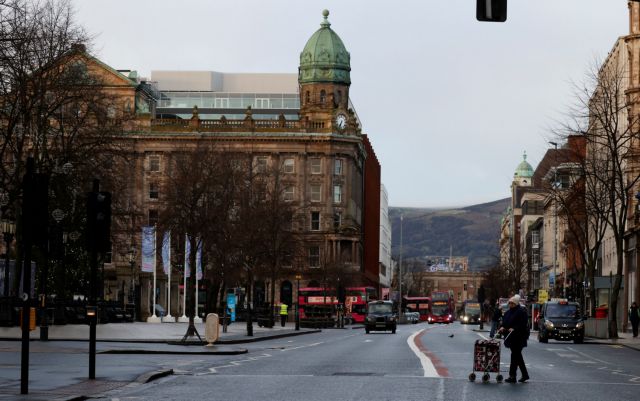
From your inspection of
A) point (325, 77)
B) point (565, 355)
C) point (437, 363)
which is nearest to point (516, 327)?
point (437, 363)

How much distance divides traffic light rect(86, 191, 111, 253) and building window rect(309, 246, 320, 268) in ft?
445

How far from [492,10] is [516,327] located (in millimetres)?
12093

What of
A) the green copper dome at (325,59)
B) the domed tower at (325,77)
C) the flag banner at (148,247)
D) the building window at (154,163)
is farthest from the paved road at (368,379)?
the green copper dome at (325,59)

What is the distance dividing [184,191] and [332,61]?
9839cm

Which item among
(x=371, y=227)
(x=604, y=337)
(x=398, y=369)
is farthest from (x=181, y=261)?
(x=371, y=227)

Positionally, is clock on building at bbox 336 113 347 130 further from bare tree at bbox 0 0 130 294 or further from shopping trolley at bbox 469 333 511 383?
shopping trolley at bbox 469 333 511 383

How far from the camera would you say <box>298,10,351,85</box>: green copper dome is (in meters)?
166

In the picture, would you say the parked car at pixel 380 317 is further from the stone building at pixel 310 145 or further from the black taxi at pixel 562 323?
the stone building at pixel 310 145

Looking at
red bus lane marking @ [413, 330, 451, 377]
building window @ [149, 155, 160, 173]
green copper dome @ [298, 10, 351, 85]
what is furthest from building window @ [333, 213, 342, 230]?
red bus lane marking @ [413, 330, 451, 377]

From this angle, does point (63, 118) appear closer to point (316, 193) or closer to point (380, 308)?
point (380, 308)

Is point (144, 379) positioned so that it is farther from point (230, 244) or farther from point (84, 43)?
point (230, 244)

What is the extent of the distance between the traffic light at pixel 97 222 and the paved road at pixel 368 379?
2.90 meters

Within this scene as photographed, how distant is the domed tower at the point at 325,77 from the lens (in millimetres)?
166125

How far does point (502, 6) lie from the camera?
1773 centimetres
